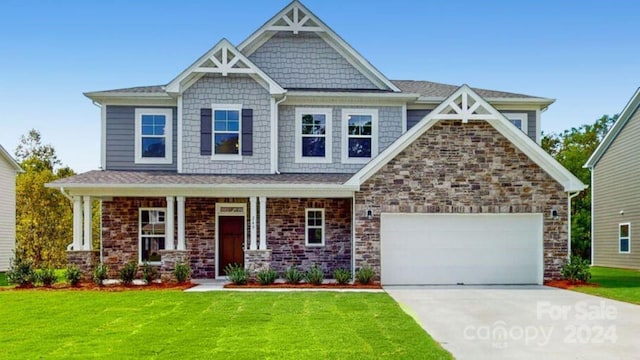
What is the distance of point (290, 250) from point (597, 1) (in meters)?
12.6

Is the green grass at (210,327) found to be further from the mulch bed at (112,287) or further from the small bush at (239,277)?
the small bush at (239,277)

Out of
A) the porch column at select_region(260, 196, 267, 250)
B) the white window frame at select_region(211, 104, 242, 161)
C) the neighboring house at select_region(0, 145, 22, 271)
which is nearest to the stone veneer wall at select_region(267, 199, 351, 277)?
the porch column at select_region(260, 196, 267, 250)

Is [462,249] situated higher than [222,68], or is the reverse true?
[222,68]

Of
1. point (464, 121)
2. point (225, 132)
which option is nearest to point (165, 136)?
point (225, 132)

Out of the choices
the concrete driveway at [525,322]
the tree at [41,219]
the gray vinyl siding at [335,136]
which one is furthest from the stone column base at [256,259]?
the tree at [41,219]

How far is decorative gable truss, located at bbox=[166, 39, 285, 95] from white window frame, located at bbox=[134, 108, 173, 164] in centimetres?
135

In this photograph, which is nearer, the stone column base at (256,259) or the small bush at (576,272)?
the small bush at (576,272)

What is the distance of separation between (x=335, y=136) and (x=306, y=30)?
145 inches

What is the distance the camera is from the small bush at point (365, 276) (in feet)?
54.6

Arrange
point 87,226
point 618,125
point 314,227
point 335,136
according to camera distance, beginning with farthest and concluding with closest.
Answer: point 618,125 < point 335,136 < point 314,227 < point 87,226

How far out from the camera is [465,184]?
680 inches

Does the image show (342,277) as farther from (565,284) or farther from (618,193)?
(618,193)

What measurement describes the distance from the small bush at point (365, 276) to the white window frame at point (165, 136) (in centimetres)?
720

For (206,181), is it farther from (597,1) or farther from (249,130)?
(597,1)
